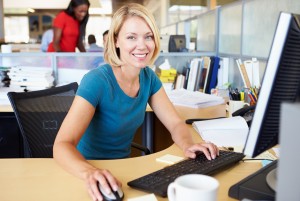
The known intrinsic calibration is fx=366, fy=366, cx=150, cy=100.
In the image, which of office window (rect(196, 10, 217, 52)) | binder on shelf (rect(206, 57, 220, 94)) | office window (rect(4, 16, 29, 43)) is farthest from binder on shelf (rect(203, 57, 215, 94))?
office window (rect(4, 16, 29, 43))

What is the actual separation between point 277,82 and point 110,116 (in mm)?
851

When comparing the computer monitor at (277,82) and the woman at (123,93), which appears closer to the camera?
the computer monitor at (277,82)

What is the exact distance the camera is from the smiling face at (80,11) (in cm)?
335

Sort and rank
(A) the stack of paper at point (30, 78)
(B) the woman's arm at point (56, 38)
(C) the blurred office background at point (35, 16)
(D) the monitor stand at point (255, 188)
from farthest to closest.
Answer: (C) the blurred office background at point (35, 16), (B) the woman's arm at point (56, 38), (A) the stack of paper at point (30, 78), (D) the monitor stand at point (255, 188)

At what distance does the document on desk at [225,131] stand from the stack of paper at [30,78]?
1.44 meters

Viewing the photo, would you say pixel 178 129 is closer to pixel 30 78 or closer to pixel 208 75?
pixel 208 75

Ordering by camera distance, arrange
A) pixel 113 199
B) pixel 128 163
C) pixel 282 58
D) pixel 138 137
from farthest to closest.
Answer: pixel 138 137 < pixel 128 163 < pixel 113 199 < pixel 282 58

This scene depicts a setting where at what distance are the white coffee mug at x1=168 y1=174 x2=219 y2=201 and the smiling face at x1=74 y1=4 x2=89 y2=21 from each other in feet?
9.63

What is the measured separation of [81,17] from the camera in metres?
3.40

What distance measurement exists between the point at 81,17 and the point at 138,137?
1.37 m

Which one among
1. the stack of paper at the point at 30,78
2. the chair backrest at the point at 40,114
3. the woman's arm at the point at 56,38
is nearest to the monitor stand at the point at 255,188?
the chair backrest at the point at 40,114

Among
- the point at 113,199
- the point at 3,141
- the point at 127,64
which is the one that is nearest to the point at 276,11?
the point at 127,64

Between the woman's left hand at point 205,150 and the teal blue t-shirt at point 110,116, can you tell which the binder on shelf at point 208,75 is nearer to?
the teal blue t-shirt at point 110,116

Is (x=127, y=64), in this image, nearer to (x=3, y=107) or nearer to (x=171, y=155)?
(x=171, y=155)
